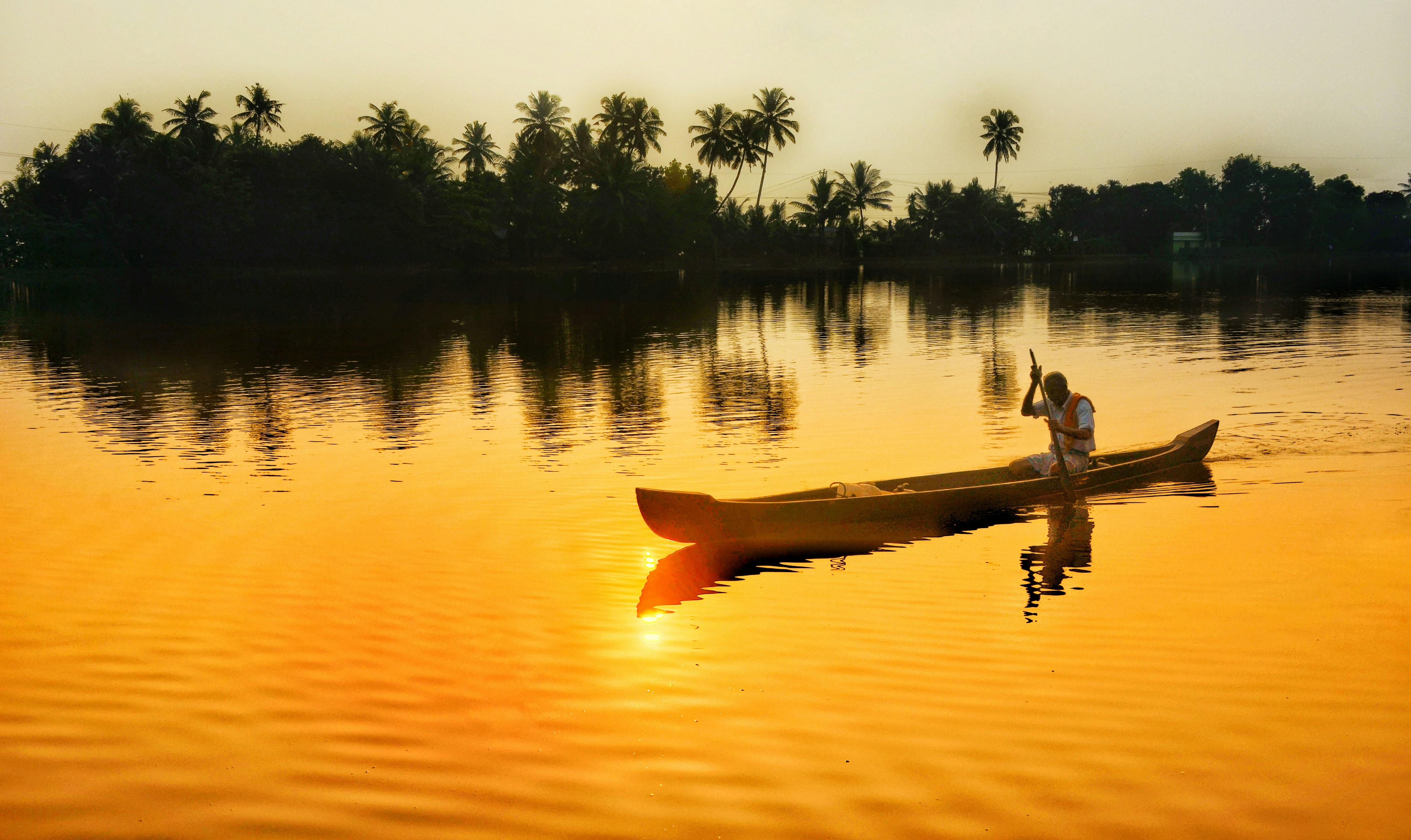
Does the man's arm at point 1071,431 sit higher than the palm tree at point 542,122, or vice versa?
the palm tree at point 542,122

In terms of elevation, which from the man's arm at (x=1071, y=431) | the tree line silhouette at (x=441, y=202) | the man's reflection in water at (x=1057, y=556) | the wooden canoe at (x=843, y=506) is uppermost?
the tree line silhouette at (x=441, y=202)

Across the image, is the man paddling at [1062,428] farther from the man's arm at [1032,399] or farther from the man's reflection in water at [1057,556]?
the man's reflection in water at [1057,556]

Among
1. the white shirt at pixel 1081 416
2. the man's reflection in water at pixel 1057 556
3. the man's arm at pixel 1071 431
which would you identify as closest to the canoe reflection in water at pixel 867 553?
the man's reflection in water at pixel 1057 556

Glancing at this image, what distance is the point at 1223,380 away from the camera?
21.2m

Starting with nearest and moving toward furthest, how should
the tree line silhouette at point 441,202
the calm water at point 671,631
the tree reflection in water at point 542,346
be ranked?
the calm water at point 671,631, the tree reflection in water at point 542,346, the tree line silhouette at point 441,202

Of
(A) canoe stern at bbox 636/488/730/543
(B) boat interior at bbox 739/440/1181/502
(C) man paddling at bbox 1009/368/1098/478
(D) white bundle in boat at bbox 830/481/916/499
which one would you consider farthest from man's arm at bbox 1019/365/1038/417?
(A) canoe stern at bbox 636/488/730/543

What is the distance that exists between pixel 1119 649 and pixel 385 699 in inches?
185

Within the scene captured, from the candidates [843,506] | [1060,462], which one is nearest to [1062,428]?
[1060,462]

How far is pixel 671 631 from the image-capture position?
25.4 ft

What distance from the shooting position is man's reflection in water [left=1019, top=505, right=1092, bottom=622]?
334 inches

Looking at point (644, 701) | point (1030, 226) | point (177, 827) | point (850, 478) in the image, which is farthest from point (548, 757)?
point (1030, 226)

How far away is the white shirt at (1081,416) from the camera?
37.4 feet

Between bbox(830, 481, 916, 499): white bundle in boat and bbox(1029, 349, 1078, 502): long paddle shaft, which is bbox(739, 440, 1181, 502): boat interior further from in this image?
bbox(1029, 349, 1078, 502): long paddle shaft

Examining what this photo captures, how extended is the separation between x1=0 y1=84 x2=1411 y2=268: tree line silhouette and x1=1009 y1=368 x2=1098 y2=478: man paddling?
71877 mm
